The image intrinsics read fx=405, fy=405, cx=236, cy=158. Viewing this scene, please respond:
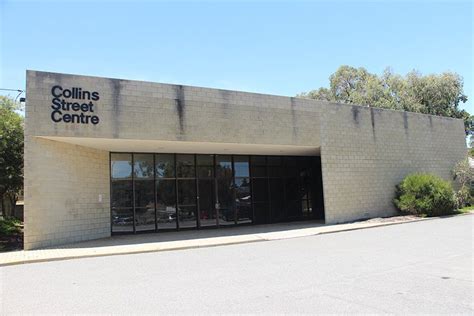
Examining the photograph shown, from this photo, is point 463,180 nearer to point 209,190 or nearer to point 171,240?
point 209,190

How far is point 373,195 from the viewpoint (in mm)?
20859

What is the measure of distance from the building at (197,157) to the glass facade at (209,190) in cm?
5

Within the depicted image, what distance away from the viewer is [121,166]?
681 inches

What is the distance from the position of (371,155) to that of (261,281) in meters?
15.3

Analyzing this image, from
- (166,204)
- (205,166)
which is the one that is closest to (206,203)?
(205,166)

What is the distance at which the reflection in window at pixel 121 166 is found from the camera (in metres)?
17.2

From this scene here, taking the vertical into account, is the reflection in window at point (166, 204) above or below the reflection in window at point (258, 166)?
below

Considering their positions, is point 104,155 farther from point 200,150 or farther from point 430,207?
point 430,207

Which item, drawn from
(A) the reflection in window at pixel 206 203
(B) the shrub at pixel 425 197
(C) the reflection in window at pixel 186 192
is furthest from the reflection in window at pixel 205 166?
(B) the shrub at pixel 425 197

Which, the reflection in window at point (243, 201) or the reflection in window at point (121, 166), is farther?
the reflection in window at point (243, 201)

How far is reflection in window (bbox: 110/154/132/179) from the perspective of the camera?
17166 mm

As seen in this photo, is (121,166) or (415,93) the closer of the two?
(121,166)

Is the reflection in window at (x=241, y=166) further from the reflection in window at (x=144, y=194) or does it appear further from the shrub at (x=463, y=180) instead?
the shrub at (x=463, y=180)

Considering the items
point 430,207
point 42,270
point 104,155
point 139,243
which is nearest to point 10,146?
point 104,155
